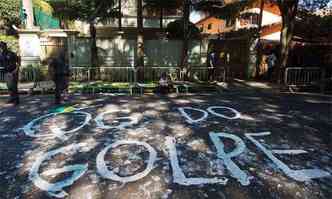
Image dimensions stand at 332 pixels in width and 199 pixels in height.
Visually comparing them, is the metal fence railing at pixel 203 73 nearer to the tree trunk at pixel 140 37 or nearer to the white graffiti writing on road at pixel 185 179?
the tree trunk at pixel 140 37

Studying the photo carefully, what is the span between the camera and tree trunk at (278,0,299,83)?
1172cm

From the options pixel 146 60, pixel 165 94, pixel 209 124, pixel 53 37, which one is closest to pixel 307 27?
pixel 146 60

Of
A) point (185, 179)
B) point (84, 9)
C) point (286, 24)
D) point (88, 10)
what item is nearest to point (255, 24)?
point (286, 24)

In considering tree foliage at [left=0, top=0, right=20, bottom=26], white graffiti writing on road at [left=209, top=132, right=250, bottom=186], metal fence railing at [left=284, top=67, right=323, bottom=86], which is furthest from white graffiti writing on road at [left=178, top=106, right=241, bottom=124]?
tree foliage at [left=0, top=0, right=20, bottom=26]

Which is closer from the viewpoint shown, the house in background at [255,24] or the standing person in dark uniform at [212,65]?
the standing person in dark uniform at [212,65]

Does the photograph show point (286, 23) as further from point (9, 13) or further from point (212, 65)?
point (9, 13)

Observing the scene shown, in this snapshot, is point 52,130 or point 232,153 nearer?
point 232,153

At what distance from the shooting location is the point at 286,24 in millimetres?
11914

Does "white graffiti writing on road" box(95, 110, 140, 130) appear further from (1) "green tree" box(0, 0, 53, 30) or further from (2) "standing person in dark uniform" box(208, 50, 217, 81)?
(1) "green tree" box(0, 0, 53, 30)

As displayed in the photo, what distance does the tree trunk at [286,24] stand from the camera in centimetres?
1172

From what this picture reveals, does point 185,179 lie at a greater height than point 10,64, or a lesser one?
lesser

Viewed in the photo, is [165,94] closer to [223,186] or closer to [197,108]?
[197,108]

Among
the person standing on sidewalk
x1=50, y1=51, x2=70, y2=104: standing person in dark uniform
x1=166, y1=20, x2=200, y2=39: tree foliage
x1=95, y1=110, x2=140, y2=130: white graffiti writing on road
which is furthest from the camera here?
x1=166, y1=20, x2=200, y2=39: tree foliage

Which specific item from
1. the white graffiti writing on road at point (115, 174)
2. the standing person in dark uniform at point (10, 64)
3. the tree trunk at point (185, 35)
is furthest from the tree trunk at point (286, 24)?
the standing person in dark uniform at point (10, 64)
